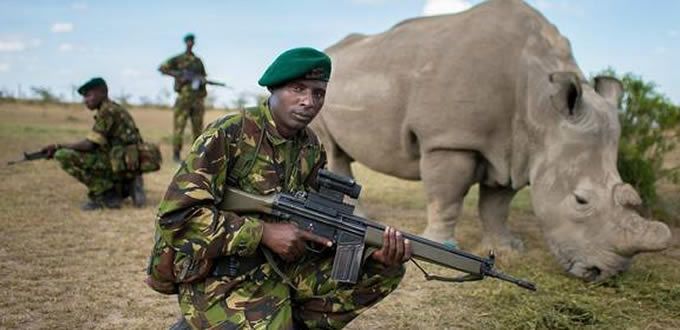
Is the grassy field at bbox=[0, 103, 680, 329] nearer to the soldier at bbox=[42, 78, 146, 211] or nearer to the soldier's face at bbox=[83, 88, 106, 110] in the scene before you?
the soldier at bbox=[42, 78, 146, 211]

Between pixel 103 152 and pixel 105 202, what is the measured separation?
1.94ft

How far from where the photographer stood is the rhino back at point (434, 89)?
5551mm

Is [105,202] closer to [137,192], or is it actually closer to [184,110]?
[137,192]

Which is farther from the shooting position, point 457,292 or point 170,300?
point 457,292

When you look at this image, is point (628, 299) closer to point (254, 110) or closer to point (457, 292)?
point (457, 292)

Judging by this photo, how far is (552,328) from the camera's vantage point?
410 centimetres

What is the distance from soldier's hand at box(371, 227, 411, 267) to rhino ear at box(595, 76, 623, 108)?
3.43 metres

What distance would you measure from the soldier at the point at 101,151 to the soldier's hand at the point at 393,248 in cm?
487

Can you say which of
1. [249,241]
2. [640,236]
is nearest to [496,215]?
[640,236]

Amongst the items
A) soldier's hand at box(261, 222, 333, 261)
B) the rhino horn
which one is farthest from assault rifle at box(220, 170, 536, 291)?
the rhino horn

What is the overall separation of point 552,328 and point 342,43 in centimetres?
449

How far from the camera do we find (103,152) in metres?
7.19

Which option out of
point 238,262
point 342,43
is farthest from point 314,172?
point 342,43

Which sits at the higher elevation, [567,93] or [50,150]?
[567,93]
